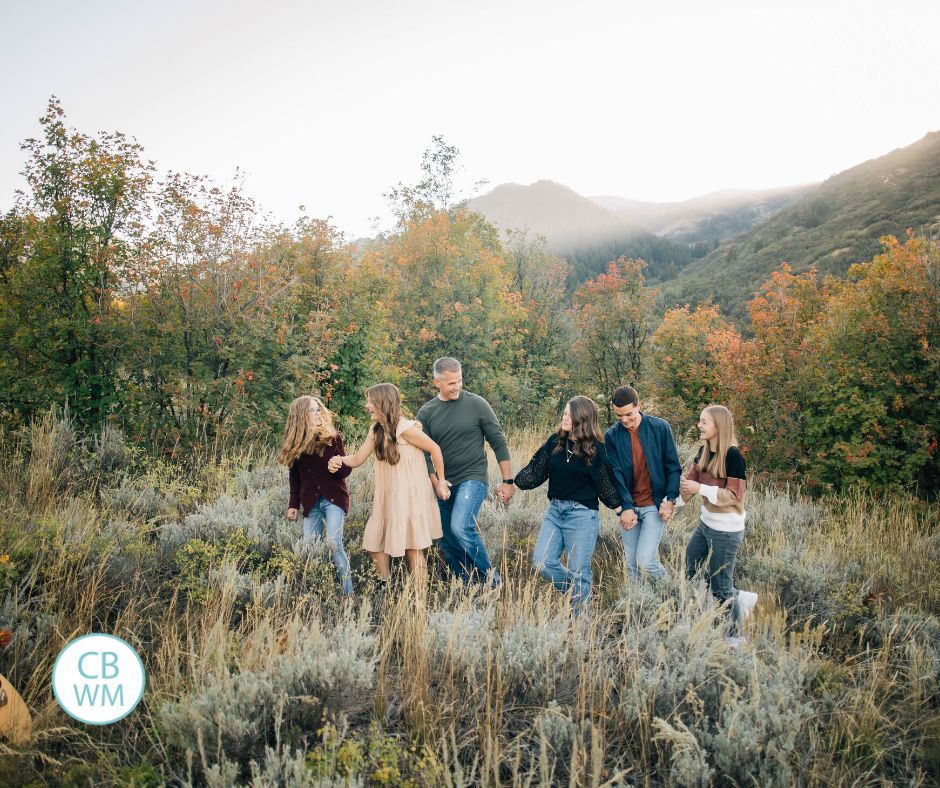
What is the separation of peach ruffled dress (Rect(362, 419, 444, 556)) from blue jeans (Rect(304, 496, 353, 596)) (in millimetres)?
223

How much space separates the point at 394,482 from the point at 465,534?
801 millimetres

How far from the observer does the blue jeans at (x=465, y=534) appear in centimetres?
483

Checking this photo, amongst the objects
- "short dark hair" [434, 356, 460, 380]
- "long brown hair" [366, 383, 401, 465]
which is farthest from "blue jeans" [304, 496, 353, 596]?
"short dark hair" [434, 356, 460, 380]

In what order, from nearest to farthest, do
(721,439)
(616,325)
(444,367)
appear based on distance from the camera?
1. (721,439)
2. (444,367)
3. (616,325)

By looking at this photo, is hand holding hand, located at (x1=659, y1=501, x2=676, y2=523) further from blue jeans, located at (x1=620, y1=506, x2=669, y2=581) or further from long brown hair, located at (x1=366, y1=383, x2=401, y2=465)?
long brown hair, located at (x1=366, y1=383, x2=401, y2=465)

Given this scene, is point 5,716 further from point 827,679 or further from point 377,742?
point 827,679

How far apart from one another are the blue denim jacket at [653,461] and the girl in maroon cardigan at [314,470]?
2.31 m

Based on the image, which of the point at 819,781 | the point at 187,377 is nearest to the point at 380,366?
the point at 187,377

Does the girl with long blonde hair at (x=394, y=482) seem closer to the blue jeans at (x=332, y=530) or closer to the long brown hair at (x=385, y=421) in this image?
the long brown hair at (x=385, y=421)

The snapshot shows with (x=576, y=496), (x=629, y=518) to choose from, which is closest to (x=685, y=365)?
(x=629, y=518)

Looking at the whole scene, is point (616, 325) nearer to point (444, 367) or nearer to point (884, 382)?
point (884, 382)

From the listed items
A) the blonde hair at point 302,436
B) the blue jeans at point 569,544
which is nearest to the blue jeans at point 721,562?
the blue jeans at point 569,544

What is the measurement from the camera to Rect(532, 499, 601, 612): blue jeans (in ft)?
14.7

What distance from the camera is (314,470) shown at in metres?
4.74
